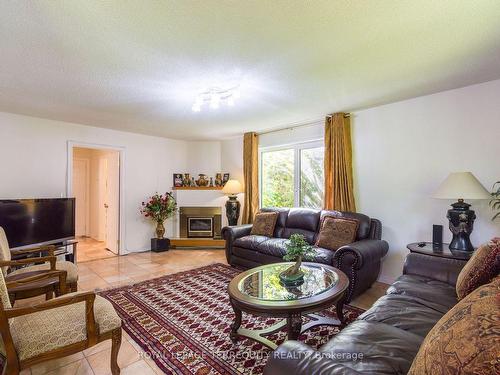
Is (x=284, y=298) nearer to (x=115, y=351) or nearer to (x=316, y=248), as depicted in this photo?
(x=115, y=351)

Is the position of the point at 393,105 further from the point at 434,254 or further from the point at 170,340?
the point at 170,340

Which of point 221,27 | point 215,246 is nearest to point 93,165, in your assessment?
point 215,246

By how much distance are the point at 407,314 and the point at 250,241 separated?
8.00 feet

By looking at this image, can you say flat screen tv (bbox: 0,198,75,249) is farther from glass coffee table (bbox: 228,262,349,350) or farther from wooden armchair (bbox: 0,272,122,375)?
glass coffee table (bbox: 228,262,349,350)

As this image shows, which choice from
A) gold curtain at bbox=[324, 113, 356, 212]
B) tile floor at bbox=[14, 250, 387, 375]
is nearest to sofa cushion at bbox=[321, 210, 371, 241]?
gold curtain at bbox=[324, 113, 356, 212]

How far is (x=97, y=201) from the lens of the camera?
6.52 m

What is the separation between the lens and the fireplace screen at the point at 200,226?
18.8ft

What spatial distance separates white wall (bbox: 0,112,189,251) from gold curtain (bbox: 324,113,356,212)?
11.6ft

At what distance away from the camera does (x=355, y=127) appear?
151 inches

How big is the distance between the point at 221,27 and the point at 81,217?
6755mm

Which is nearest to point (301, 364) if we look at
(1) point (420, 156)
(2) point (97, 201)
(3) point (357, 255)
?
(3) point (357, 255)

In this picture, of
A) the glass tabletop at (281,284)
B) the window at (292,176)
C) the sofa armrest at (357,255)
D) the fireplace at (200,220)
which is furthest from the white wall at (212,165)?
the glass tabletop at (281,284)

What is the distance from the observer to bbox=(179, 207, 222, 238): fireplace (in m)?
5.74

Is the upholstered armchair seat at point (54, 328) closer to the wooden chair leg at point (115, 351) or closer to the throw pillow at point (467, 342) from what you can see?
the wooden chair leg at point (115, 351)
